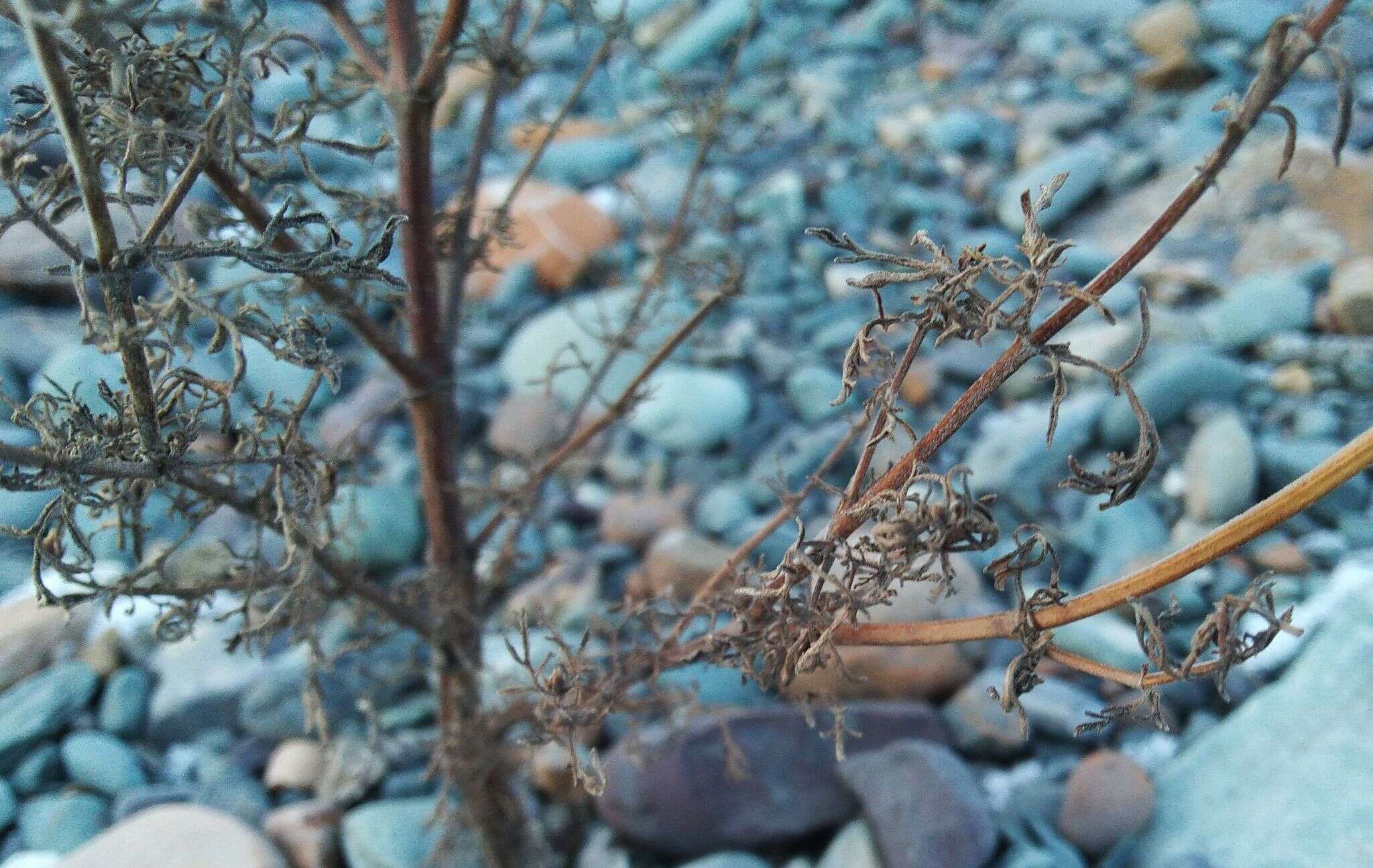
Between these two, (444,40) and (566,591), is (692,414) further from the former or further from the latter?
(444,40)

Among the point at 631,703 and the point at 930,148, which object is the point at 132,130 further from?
the point at 930,148

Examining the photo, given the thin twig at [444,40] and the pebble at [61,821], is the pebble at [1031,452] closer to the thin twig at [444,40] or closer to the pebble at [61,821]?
the thin twig at [444,40]

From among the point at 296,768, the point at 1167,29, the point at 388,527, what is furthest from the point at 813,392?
the point at 1167,29

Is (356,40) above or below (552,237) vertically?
below

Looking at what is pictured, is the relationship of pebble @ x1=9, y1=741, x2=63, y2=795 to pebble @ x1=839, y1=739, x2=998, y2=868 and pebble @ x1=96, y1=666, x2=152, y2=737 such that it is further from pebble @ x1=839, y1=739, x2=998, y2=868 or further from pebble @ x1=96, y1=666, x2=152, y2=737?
pebble @ x1=839, y1=739, x2=998, y2=868

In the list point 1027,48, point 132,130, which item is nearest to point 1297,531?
point 132,130

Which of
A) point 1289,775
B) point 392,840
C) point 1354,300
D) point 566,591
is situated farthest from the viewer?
point 1354,300

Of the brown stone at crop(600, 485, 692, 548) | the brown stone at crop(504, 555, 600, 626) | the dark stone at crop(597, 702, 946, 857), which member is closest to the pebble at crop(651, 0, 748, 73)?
the brown stone at crop(600, 485, 692, 548)
